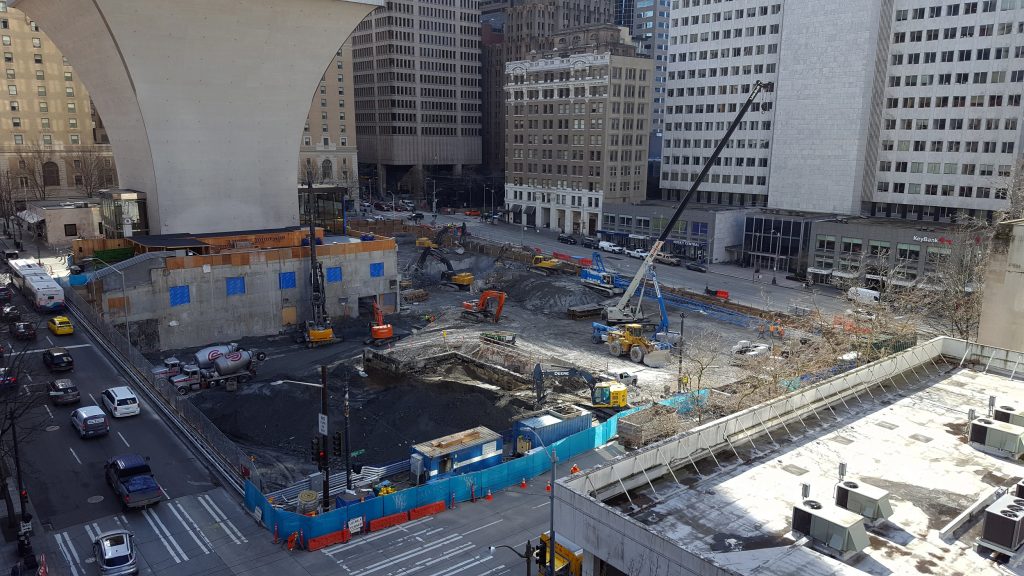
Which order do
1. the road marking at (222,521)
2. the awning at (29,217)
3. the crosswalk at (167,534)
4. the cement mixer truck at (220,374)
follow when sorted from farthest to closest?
the awning at (29,217) < the cement mixer truck at (220,374) < the road marking at (222,521) < the crosswalk at (167,534)

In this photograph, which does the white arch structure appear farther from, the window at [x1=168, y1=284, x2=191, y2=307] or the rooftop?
the rooftop

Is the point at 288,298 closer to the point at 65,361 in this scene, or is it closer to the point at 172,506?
the point at 65,361

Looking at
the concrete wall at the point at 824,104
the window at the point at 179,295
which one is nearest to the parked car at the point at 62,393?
the window at the point at 179,295

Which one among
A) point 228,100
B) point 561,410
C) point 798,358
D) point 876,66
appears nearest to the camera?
point 561,410

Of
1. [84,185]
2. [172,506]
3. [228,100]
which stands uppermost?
[228,100]

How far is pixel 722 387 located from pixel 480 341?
18.3 metres

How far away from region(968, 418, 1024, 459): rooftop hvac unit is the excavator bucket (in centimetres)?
2839

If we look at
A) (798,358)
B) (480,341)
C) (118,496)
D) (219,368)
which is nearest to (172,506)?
(118,496)

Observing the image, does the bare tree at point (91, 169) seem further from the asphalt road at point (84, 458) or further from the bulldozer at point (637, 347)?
the bulldozer at point (637, 347)

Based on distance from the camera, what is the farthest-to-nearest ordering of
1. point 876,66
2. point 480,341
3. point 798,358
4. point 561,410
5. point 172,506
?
point 876,66, point 480,341, point 798,358, point 561,410, point 172,506

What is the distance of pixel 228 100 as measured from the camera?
198 feet

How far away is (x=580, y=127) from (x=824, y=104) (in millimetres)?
33489

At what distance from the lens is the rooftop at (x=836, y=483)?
1683cm

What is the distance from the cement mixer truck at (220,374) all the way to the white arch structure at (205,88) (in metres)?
20.0
